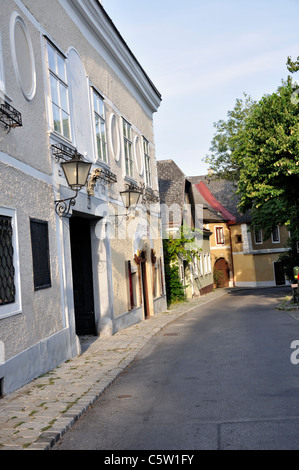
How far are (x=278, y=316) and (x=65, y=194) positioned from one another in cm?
856

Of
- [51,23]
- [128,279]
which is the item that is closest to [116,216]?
[128,279]

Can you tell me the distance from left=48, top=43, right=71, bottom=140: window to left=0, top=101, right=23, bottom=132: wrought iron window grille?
88.5 inches

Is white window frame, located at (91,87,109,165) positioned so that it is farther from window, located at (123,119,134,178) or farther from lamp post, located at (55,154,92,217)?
lamp post, located at (55,154,92,217)

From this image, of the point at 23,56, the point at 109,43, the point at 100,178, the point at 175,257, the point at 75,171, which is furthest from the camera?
the point at 175,257

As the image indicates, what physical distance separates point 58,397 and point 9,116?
3.75 metres

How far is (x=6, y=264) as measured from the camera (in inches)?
281

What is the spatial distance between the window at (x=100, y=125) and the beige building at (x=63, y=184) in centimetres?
3

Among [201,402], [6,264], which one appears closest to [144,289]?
[6,264]

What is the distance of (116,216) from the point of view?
1397cm

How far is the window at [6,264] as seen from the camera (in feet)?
22.9

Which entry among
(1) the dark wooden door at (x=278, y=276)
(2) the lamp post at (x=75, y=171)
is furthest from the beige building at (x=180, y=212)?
(2) the lamp post at (x=75, y=171)

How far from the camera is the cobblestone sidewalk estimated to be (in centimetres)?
502

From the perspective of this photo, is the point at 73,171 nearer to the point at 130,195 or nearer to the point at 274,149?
the point at 130,195
